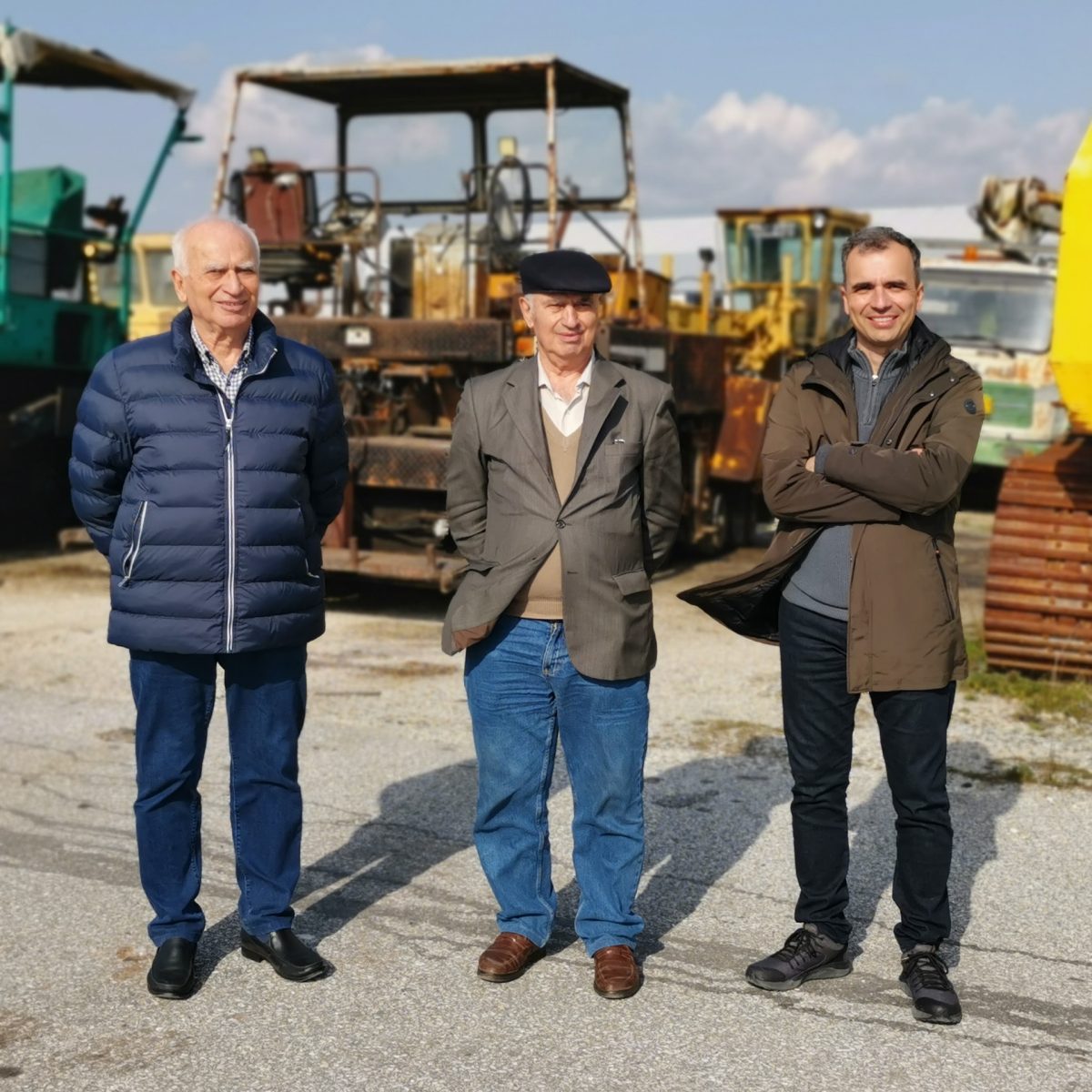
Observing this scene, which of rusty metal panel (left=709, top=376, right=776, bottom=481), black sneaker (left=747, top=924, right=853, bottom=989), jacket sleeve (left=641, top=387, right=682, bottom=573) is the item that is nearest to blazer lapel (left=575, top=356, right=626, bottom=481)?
jacket sleeve (left=641, top=387, right=682, bottom=573)

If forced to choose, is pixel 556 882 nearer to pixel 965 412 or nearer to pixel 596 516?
pixel 596 516

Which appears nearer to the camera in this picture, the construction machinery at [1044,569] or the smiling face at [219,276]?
the smiling face at [219,276]

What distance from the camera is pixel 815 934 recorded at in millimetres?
3896

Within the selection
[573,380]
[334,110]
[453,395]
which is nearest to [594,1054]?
[573,380]

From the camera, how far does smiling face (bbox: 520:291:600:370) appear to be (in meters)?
3.73

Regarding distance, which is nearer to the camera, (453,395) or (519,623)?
(519,623)

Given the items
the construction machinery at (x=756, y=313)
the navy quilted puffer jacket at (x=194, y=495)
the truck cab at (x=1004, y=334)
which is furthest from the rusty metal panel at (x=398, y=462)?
the truck cab at (x=1004, y=334)

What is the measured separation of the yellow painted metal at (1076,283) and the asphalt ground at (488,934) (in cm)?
143

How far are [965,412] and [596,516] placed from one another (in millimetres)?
885

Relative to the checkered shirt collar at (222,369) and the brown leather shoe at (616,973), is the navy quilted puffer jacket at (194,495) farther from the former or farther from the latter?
the brown leather shoe at (616,973)

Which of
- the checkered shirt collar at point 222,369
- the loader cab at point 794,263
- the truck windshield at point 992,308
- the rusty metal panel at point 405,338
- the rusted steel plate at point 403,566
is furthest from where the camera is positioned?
the loader cab at point 794,263

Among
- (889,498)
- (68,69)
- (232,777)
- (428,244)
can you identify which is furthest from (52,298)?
(889,498)

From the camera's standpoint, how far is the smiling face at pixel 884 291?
3.68 metres

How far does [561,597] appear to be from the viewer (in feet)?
12.4
